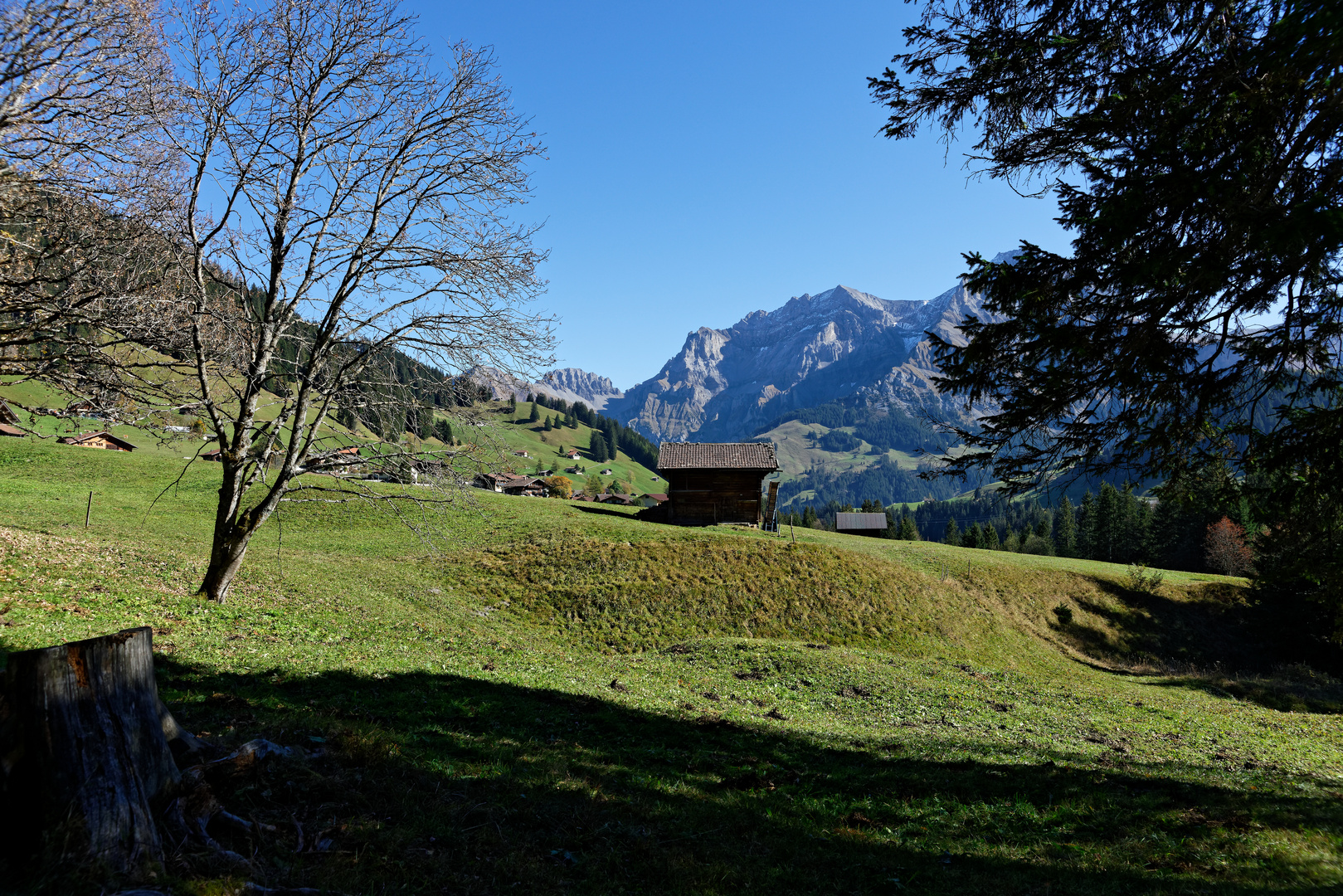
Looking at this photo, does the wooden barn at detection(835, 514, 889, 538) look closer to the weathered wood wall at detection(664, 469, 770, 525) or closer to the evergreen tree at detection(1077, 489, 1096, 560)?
the evergreen tree at detection(1077, 489, 1096, 560)

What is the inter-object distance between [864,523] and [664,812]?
9123 cm

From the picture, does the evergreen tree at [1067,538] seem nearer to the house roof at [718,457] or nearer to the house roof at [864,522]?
the house roof at [864,522]

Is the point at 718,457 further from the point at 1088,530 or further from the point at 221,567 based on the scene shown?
the point at 1088,530

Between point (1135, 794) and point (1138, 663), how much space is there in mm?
31627

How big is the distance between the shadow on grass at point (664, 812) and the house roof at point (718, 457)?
37.4 m

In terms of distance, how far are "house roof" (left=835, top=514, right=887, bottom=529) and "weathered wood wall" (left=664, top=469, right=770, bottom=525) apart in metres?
48.9

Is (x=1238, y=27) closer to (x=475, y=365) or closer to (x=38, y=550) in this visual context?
(x=475, y=365)

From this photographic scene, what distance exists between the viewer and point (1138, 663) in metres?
34.8

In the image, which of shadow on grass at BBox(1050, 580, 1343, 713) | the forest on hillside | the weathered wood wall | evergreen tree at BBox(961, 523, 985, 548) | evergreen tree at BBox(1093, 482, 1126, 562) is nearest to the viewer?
shadow on grass at BBox(1050, 580, 1343, 713)

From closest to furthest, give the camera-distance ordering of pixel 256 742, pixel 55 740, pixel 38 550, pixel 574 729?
pixel 55 740 → pixel 256 742 → pixel 574 729 → pixel 38 550

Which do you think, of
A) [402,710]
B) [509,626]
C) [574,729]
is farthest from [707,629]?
[402,710]

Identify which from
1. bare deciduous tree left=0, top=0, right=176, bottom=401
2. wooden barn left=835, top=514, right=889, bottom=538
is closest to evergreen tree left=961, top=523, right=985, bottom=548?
wooden barn left=835, top=514, right=889, bottom=538

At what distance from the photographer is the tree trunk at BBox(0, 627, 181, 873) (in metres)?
4.11

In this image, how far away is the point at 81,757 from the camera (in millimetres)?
4270
